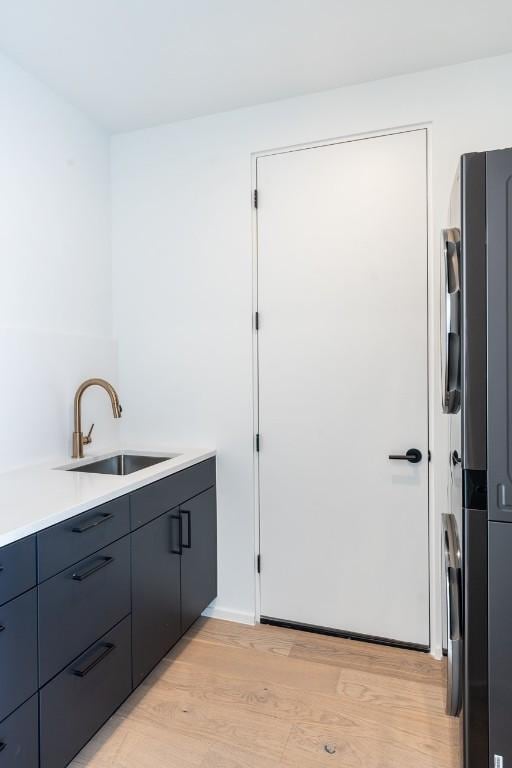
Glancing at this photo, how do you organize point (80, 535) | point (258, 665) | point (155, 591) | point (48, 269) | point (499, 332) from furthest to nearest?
point (48, 269), point (258, 665), point (155, 591), point (80, 535), point (499, 332)

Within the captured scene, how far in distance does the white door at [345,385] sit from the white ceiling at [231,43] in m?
0.32

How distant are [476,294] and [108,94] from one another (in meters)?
2.02

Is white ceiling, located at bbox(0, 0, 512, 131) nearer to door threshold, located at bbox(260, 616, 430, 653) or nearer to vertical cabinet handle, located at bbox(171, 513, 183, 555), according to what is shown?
vertical cabinet handle, located at bbox(171, 513, 183, 555)

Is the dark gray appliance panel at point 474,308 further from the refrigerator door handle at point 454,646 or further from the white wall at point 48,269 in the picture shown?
the white wall at point 48,269

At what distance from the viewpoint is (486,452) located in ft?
3.82

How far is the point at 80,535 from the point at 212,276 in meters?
1.45

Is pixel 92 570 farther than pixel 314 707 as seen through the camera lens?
No

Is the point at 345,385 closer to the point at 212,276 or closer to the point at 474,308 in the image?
the point at 212,276

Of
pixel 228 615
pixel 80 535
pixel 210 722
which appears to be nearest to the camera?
pixel 80 535

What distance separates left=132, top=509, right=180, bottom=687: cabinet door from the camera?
5.77 feet

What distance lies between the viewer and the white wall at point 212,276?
84.4 inches

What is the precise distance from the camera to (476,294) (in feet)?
3.82

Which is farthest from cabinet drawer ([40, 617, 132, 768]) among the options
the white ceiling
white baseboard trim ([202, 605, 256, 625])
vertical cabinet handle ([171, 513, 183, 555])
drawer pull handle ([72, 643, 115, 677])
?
the white ceiling

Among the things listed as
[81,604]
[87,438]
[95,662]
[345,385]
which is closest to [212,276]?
[345,385]
